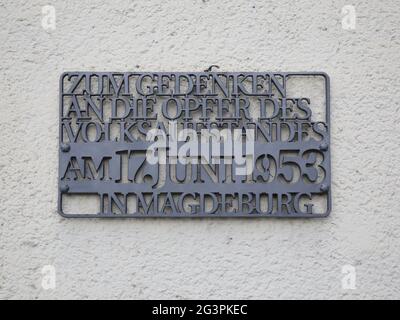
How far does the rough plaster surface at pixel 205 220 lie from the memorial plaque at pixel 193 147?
0.31 feet

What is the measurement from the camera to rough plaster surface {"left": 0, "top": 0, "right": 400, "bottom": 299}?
10.1 ft

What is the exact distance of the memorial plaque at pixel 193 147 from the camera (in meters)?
3.05

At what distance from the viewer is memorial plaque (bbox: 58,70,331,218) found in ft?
10.0

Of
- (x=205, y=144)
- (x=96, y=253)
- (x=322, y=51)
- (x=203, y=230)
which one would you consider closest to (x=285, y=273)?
(x=203, y=230)

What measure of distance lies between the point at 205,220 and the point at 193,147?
1.45ft

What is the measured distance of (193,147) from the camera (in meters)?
3.08

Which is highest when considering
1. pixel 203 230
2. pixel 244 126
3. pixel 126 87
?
pixel 126 87

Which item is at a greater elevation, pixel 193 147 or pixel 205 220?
pixel 193 147

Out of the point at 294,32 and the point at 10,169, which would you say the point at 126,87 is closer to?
the point at 10,169

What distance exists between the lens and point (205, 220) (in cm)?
310

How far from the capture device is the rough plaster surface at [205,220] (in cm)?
308

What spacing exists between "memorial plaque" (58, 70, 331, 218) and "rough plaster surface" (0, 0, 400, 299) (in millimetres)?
93

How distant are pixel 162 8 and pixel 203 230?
138cm

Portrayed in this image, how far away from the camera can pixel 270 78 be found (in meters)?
3.11
